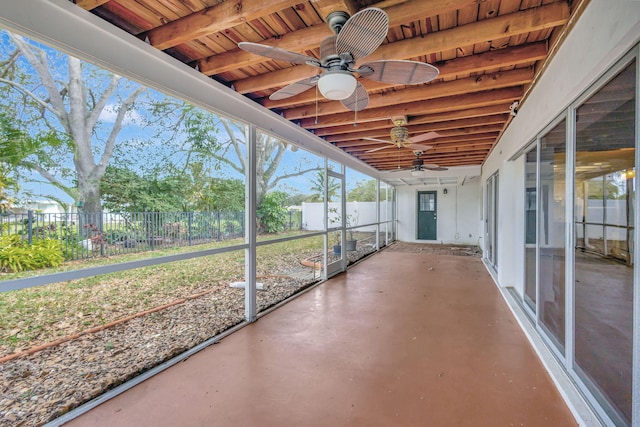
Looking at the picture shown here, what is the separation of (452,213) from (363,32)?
10.3 meters

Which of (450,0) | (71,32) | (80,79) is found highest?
(450,0)

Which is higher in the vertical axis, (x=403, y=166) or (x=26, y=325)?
(x=403, y=166)

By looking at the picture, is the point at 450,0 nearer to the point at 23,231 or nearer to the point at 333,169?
the point at 23,231

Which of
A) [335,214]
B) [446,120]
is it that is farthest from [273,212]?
[446,120]

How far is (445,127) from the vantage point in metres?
4.42

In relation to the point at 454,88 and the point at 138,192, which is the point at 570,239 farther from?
the point at 138,192

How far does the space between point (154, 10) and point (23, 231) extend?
66.1 inches

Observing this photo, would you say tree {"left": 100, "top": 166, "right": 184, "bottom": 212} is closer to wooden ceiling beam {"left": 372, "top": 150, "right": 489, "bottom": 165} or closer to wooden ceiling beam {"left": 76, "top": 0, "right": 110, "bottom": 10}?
wooden ceiling beam {"left": 76, "top": 0, "right": 110, "bottom": 10}

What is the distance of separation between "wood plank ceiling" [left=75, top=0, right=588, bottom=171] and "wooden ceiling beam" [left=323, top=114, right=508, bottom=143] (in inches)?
18.5

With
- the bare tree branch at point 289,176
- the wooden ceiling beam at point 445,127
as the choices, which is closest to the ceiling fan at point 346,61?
the bare tree branch at point 289,176

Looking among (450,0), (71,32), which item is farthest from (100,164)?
(450,0)

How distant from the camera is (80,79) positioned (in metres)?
2.04

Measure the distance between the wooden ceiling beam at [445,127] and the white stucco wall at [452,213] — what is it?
6.31 meters

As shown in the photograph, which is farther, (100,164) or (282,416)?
(100,164)
